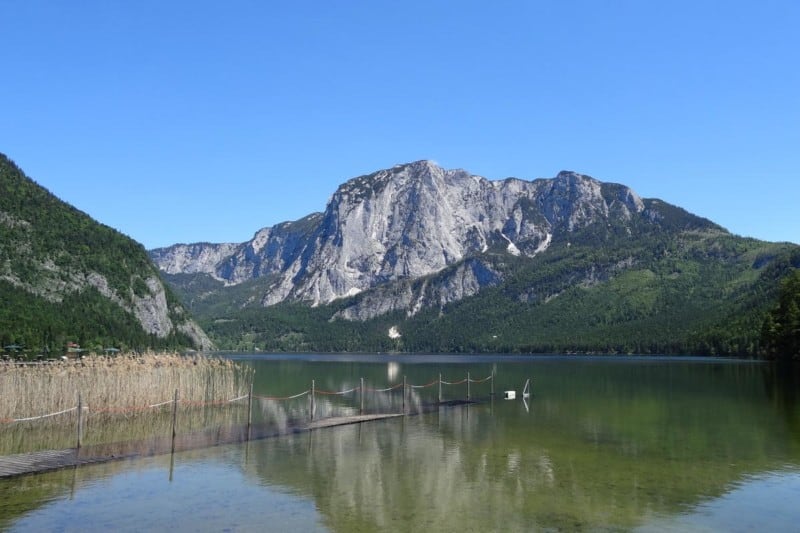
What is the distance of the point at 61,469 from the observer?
26859 mm

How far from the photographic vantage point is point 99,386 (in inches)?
1722

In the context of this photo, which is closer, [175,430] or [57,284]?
[175,430]

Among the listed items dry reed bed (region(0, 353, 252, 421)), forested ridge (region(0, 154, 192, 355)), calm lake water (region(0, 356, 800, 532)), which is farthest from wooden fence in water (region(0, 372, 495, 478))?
forested ridge (region(0, 154, 192, 355))

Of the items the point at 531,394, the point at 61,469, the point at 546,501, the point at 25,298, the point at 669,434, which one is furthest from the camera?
the point at 25,298

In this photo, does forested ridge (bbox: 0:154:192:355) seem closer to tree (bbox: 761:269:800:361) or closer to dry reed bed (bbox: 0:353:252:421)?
dry reed bed (bbox: 0:353:252:421)

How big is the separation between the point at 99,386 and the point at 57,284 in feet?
443

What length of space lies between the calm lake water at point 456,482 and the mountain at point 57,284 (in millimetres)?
95393

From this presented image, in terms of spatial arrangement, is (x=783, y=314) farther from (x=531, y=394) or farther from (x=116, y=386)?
(x=116, y=386)

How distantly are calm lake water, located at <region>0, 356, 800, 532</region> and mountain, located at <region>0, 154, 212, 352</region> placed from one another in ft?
313

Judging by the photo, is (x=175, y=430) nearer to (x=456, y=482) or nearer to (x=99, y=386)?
(x=99, y=386)

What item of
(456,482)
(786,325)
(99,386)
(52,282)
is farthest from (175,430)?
(52,282)

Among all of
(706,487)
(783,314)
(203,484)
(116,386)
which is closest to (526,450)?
(706,487)

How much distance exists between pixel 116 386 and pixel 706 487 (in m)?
36.8

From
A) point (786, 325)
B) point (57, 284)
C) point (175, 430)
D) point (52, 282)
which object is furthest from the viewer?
point (57, 284)
